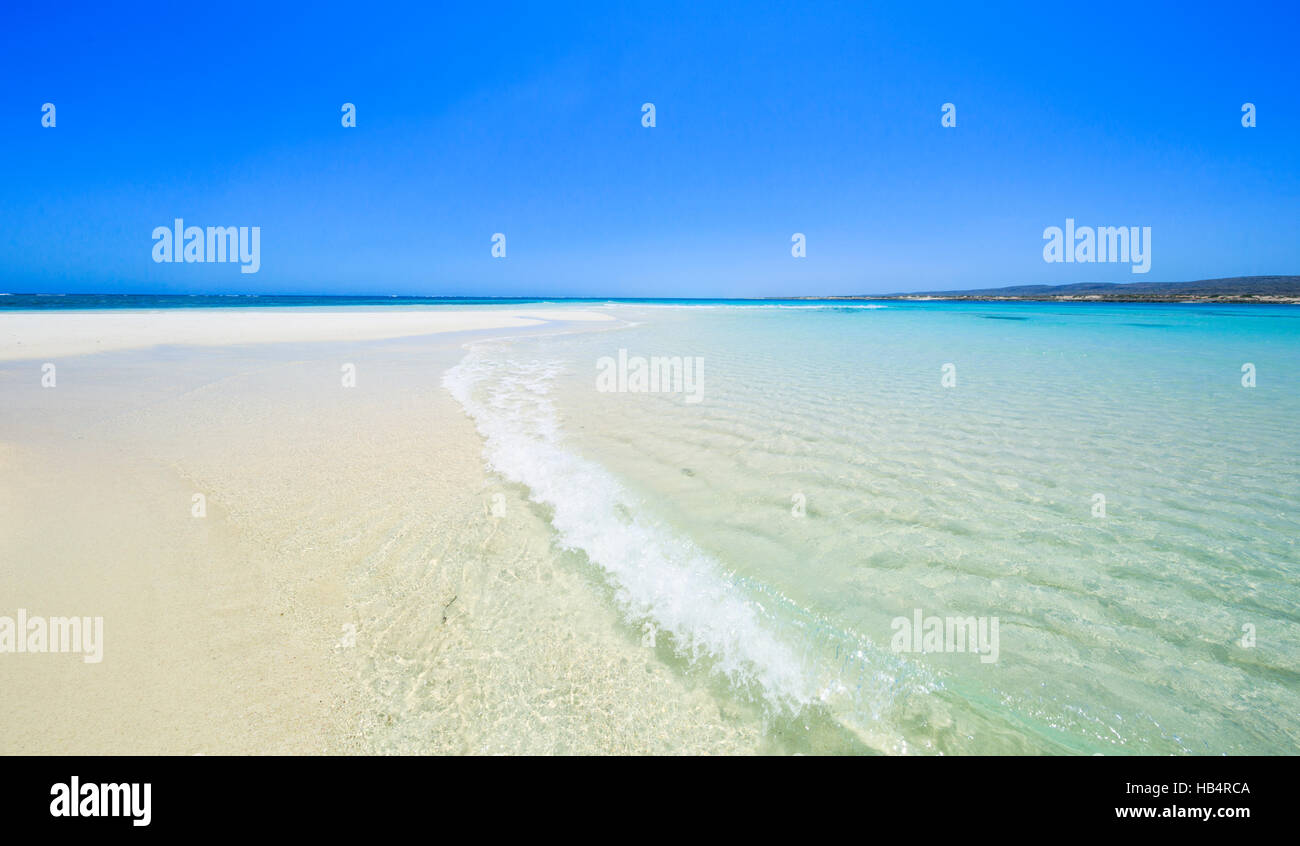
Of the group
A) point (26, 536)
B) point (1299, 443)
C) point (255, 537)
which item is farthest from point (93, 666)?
point (1299, 443)

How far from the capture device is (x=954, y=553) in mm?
3768

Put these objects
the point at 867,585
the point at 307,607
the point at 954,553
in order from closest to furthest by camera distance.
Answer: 1. the point at 307,607
2. the point at 867,585
3. the point at 954,553

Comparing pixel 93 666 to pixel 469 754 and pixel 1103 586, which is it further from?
pixel 1103 586

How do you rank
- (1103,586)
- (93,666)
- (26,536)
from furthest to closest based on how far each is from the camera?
(26,536)
(1103,586)
(93,666)

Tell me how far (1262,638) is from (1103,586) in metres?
0.70

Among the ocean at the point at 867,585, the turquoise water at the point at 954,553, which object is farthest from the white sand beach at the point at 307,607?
the turquoise water at the point at 954,553

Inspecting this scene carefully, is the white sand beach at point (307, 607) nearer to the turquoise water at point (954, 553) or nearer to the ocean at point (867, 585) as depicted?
the ocean at point (867, 585)

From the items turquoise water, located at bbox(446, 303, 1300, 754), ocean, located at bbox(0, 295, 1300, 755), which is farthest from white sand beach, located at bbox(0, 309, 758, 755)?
turquoise water, located at bbox(446, 303, 1300, 754)

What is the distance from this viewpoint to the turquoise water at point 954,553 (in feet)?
7.77

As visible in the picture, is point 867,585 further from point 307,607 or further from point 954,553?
point 307,607

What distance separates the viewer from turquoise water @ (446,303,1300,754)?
7.77ft

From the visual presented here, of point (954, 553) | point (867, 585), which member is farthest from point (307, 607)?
point (954, 553)

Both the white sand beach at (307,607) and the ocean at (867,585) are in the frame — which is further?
the ocean at (867,585)
